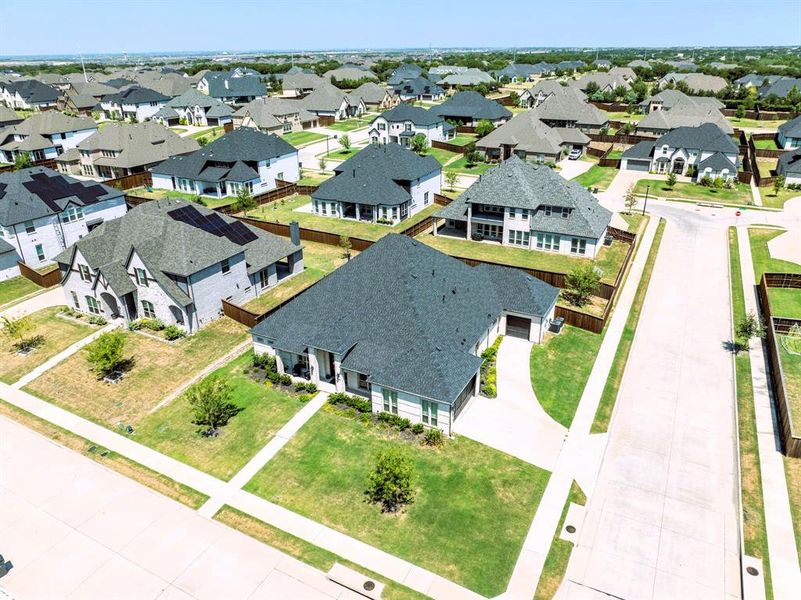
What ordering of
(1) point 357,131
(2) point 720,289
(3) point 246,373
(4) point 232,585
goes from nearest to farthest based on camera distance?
(4) point 232,585
(3) point 246,373
(2) point 720,289
(1) point 357,131

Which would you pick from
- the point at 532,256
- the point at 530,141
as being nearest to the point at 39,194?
the point at 532,256

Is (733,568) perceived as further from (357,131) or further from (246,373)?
(357,131)

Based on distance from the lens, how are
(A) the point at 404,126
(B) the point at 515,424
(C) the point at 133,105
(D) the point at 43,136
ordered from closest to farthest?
1. (B) the point at 515,424
2. (D) the point at 43,136
3. (A) the point at 404,126
4. (C) the point at 133,105

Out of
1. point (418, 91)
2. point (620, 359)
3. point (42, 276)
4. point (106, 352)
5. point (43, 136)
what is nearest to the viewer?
point (106, 352)

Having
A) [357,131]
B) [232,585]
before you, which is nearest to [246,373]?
[232,585]

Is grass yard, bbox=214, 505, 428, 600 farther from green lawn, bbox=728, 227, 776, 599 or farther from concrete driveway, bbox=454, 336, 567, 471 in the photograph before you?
green lawn, bbox=728, 227, 776, 599

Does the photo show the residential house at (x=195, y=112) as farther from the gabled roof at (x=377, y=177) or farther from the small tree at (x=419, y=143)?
the gabled roof at (x=377, y=177)

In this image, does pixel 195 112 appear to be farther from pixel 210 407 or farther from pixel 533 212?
pixel 210 407
